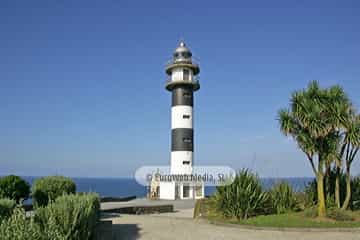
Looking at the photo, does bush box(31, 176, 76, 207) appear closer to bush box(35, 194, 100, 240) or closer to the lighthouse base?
bush box(35, 194, 100, 240)

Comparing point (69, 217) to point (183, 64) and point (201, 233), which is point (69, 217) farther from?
point (183, 64)

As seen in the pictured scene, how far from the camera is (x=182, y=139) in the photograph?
2980cm

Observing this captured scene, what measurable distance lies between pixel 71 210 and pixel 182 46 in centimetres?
2699

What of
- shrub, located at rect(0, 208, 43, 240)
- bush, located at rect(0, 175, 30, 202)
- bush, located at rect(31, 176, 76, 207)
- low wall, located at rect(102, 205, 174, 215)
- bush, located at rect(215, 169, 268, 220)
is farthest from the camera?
low wall, located at rect(102, 205, 174, 215)

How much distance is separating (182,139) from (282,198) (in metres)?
15.7

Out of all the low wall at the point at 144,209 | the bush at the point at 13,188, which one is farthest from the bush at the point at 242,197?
the bush at the point at 13,188

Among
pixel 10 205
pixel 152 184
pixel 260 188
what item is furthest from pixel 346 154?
pixel 152 184

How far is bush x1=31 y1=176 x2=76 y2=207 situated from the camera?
571 inches

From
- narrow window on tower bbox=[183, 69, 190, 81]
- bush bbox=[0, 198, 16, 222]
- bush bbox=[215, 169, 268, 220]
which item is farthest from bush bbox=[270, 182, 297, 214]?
narrow window on tower bbox=[183, 69, 190, 81]

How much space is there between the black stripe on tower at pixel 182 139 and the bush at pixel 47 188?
1539cm

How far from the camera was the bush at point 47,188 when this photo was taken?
47.5 feet

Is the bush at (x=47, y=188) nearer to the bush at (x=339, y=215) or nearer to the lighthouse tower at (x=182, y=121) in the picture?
the bush at (x=339, y=215)

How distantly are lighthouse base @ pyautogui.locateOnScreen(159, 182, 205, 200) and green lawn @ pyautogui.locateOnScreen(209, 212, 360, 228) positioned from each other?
654 inches

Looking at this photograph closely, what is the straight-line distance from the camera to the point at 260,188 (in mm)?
14148
